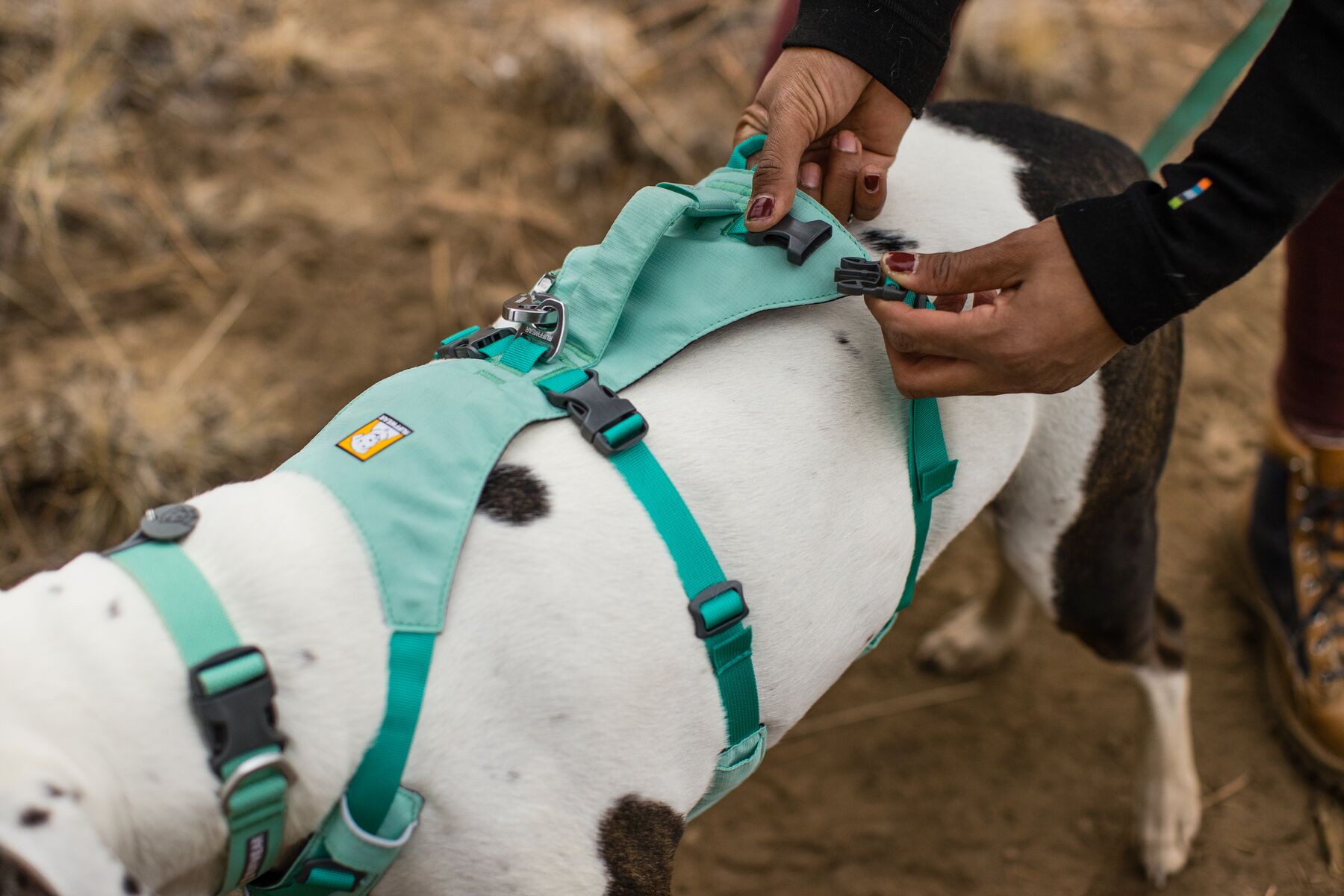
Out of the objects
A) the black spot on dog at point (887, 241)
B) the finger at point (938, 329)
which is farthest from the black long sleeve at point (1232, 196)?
the black spot on dog at point (887, 241)

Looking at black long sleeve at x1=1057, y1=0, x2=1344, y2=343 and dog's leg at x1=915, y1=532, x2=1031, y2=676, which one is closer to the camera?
black long sleeve at x1=1057, y1=0, x2=1344, y2=343

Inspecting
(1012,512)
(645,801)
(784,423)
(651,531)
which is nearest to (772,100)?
(784,423)

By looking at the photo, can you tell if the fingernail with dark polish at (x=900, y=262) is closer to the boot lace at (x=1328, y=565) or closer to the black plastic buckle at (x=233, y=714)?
the black plastic buckle at (x=233, y=714)

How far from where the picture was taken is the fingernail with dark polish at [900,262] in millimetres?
1532

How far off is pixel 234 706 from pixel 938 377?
3.39 ft

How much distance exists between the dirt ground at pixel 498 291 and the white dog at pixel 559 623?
1398 mm

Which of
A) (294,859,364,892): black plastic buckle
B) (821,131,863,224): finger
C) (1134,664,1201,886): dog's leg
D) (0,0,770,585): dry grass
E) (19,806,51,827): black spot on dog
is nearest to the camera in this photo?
(19,806,51,827): black spot on dog

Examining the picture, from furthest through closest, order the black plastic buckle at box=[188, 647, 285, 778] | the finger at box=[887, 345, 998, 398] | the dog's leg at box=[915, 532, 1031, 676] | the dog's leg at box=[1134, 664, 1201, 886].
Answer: the dog's leg at box=[915, 532, 1031, 676]
the dog's leg at box=[1134, 664, 1201, 886]
the finger at box=[887, 345, 998, 398]
the black plastic buckle at box=[188, 647, 285, 778]

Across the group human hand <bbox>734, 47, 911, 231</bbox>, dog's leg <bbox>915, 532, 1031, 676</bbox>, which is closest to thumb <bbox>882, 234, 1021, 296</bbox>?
human hand <bbox>734, 47, 911, 231</bbox>

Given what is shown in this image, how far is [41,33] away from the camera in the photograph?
14.5 feet

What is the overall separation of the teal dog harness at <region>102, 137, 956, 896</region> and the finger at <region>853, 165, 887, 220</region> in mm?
137

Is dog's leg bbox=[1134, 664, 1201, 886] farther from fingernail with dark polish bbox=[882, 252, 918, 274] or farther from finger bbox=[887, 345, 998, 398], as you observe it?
fingernail with dark polish bbox=[882, 252, 918, 274]

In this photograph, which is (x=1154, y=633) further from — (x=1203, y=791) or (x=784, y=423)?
(x=784, y=423)

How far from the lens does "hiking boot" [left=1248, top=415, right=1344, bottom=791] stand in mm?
2750
